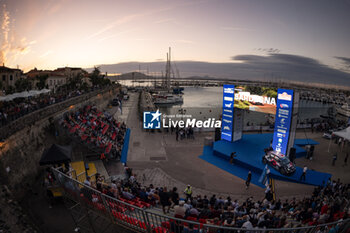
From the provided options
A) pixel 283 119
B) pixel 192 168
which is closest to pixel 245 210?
pixel 192 168

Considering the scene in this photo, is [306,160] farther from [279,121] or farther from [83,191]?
[83,191]

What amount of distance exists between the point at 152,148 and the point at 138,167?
4.23 m

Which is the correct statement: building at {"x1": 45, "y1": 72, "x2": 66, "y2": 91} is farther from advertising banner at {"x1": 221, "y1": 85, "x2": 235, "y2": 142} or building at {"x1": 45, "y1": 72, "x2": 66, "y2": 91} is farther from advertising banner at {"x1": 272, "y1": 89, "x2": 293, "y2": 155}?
advertising banner at {"x1": 272, "y1": 89, "x2": 293, "y2": 155}

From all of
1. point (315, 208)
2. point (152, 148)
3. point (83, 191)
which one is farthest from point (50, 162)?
point (315, 208)

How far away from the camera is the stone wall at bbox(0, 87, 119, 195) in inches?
427

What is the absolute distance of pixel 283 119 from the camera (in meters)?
16.0

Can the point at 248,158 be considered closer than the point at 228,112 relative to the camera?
Yes

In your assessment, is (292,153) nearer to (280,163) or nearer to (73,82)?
(280,163)

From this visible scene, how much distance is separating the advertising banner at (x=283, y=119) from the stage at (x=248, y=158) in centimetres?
179

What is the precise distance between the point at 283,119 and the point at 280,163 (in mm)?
3575

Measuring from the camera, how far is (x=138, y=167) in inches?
624

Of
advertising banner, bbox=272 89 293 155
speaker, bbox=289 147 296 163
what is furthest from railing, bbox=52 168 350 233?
speaker, bbox=289 147 296 163

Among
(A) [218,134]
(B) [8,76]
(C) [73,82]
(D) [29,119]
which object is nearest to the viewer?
(D) [29,119]

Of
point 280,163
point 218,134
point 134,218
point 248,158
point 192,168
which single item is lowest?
point 192,168
